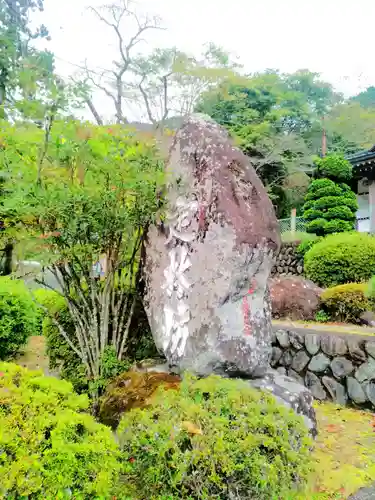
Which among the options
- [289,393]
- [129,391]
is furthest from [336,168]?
[129,391]

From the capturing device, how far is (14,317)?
24.3ft

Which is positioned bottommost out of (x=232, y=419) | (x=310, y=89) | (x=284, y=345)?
(x=284, y=345)

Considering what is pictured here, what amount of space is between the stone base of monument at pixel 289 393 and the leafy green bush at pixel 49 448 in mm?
1855

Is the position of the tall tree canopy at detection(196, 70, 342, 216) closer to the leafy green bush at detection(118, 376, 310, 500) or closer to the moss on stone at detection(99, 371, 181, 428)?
the moss on stone at detection(99, 371, 181, 428)

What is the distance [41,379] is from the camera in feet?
7.20

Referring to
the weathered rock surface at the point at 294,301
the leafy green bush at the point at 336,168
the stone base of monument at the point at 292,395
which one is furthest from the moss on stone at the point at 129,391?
the leafy green bush at the point at 336,168

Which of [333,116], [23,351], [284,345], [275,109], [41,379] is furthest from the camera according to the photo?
[333,116]

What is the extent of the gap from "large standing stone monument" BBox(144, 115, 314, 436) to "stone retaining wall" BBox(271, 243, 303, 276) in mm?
10406

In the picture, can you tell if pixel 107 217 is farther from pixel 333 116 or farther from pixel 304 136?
pixel 333 116

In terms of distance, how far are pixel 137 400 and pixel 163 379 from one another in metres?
0.38

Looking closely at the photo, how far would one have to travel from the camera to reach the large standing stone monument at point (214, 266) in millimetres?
3846

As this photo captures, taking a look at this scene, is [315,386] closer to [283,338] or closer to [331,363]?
[331,363]

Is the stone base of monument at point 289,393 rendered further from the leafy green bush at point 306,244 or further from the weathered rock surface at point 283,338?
the leafy green bush at point 306,244

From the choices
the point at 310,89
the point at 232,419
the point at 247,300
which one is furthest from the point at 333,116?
the point at 232,419
